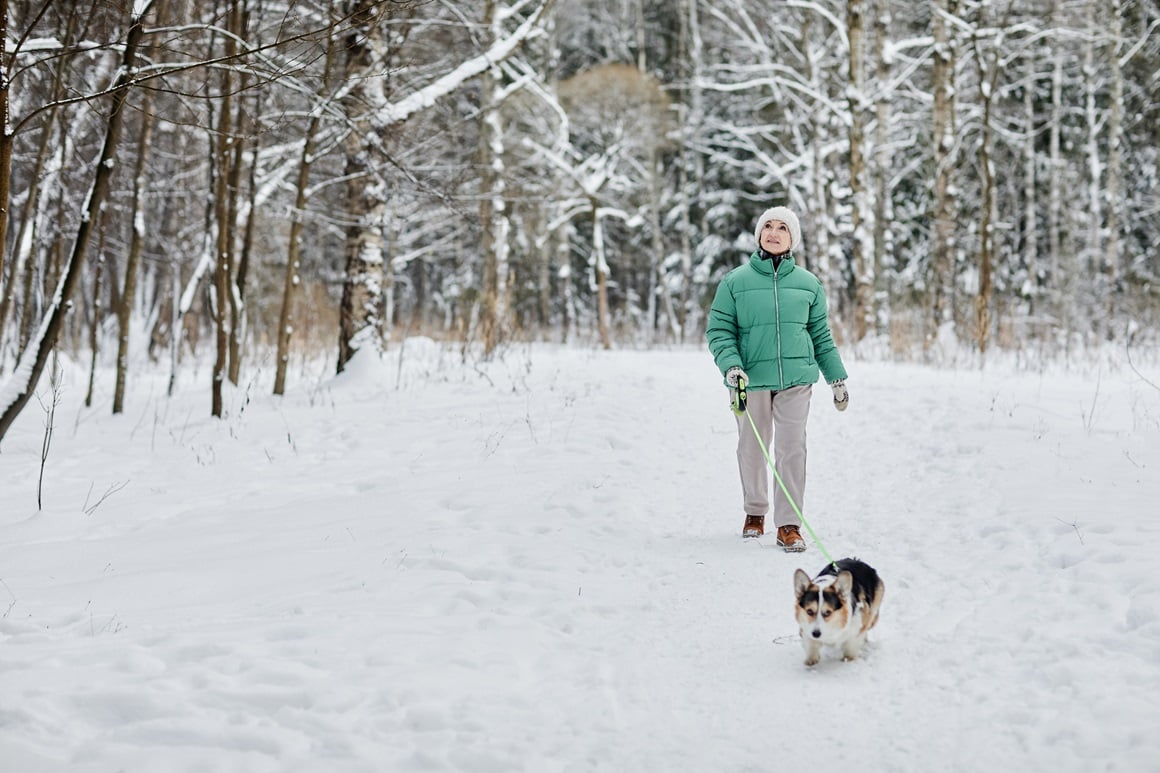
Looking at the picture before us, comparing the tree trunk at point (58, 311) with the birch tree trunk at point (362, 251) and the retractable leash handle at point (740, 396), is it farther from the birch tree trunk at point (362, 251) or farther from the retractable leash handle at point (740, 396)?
the retractable leash handle at point (740, 396)

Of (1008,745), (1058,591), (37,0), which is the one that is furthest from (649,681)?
(37,0)

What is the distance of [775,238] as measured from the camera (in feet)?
15.9

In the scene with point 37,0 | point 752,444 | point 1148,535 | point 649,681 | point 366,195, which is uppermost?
point 37,0

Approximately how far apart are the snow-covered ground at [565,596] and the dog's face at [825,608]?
19 centimetres

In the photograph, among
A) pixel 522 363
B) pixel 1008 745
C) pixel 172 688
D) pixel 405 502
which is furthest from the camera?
pixel 522 363

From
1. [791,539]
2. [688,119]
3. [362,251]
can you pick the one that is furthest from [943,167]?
[688,119]

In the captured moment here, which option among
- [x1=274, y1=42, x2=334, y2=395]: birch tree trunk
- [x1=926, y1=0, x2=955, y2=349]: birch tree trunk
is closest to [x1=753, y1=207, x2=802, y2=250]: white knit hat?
[x1=274, y1=42, x2=334, y2=395]: birch tree trunk

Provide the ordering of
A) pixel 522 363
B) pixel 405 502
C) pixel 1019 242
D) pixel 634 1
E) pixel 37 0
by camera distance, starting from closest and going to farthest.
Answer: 1. pixel 405 502
2. pixel 37 0
3. pixel 522 363
4. pixel 1019 242
5. pixel 634 1

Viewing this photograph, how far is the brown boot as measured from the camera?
4777 millimetres

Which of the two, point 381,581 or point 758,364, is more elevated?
point 758,364

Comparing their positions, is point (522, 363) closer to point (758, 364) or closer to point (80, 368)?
point (758, 364)

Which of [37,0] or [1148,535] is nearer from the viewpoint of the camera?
[1148,535]

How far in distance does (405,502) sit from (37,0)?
699 centimetres

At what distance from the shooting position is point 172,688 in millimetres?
3029
